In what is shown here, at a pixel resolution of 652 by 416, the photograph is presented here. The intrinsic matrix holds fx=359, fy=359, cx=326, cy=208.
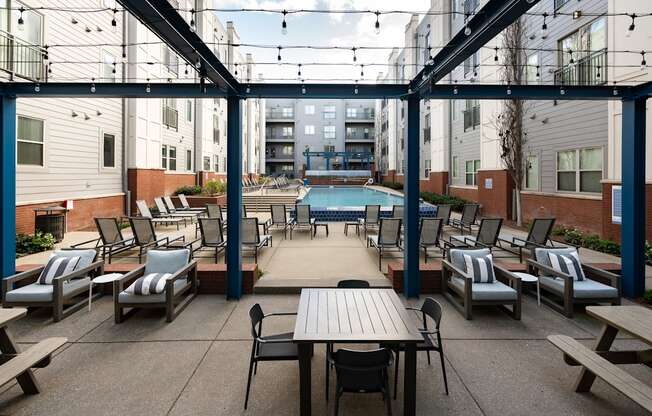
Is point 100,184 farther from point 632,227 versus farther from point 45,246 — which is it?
point 632,227

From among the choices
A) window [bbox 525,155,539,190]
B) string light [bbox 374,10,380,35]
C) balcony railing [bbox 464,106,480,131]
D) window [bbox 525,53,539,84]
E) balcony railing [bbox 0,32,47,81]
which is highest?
window [bbox 525,53,539,84]

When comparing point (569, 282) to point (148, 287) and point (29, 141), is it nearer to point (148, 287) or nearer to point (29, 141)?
point (148, 287)

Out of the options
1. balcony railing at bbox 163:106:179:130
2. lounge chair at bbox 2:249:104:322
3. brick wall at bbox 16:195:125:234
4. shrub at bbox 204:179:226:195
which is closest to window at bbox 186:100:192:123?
balcony railing at bbox 163:106:179:130

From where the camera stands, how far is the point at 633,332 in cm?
341

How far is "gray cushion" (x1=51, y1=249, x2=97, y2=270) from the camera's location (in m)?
6.34

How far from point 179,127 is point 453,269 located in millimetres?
20231

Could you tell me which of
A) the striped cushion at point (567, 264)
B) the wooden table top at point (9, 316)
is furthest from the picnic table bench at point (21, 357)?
the striped cushion at point (567, 264)

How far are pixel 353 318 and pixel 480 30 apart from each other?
3.54 m

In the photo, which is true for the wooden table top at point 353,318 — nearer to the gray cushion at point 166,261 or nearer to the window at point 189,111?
the gray cushion at point 166,261

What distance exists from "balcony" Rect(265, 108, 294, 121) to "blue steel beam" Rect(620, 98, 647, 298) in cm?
5694

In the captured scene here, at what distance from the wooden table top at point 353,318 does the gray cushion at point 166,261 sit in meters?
2.88

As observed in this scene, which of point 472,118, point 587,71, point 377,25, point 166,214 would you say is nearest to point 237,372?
point 377,25

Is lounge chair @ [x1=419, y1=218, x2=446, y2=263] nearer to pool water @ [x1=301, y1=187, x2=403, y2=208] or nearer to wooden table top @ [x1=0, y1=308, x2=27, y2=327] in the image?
wooden table top @ [x1=0, y1=308, x2=27, y2=327]

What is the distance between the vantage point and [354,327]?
3482 mm
